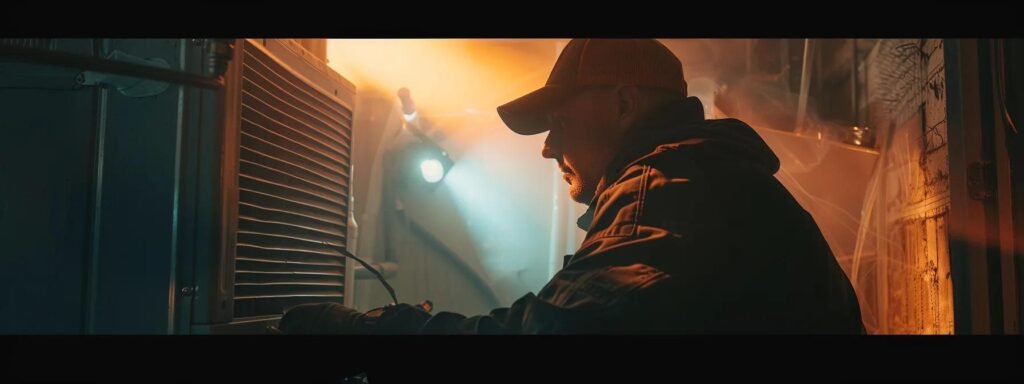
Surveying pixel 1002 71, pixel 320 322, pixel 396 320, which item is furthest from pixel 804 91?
pixel 320 322

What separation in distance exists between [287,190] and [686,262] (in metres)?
0.90

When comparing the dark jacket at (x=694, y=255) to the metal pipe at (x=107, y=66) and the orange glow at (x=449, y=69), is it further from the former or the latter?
the orange glow at (x=449, y=69)

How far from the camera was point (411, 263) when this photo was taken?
→ 2.39 m

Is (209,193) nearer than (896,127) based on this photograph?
Yes

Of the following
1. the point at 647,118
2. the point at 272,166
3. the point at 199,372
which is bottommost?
the point at 199,372

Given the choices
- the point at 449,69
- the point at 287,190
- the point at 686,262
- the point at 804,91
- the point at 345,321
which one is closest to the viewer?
the point at 686,262

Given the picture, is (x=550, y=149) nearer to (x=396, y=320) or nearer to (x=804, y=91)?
(x=396, y=320)

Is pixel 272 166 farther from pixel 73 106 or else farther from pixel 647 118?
pixel 647 118

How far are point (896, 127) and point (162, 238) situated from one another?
2.00 metres

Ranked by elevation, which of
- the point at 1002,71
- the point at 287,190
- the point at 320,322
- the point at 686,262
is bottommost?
the point at 320,322

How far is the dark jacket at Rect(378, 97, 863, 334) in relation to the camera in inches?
59.3

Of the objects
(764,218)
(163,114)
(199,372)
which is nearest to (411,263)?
(199,372)

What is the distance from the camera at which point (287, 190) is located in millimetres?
1832

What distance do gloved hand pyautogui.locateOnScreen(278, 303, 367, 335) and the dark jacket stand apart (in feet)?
0.90
